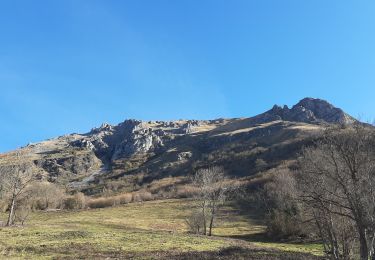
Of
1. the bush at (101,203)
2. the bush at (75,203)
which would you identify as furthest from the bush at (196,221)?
the bush at (101,203)

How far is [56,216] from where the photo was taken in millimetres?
111500

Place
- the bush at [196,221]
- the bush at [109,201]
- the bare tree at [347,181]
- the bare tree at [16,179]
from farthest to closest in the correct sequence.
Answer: the bush at [109,201]
the bush at [196,221]
the bare tree at [16,179]
the bare tree at [347,181]

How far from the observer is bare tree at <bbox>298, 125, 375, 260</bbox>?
97.1ft

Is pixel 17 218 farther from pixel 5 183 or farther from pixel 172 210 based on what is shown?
pixel 172 210

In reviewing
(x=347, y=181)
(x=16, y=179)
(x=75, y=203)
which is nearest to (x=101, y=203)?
(x=75, y=203)

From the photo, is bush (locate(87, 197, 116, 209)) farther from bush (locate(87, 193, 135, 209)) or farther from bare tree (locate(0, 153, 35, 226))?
bare tree (locate(0, 153, 35, 226))

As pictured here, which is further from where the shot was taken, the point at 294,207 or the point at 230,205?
the point at 230,205

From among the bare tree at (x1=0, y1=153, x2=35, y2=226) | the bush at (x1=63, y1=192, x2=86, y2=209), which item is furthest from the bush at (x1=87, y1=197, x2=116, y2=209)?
the bare tree at (x1=0, y1=153, x2=35, y2=226)

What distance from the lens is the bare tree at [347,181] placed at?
29594 millimetres

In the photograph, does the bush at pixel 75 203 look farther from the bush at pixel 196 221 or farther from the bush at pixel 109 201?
the bush at pixel 196 221

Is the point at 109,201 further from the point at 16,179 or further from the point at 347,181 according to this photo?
the point at 347,181

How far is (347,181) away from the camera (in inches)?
1259

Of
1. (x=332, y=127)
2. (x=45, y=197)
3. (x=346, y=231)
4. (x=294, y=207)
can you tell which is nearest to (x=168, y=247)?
(x=346, y=231)

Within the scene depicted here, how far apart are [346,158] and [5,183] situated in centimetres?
7934
